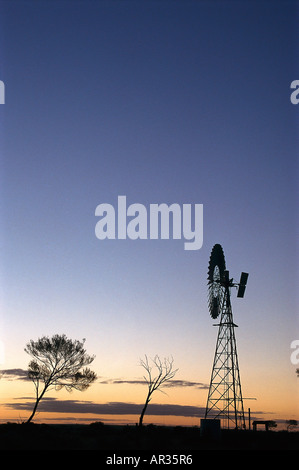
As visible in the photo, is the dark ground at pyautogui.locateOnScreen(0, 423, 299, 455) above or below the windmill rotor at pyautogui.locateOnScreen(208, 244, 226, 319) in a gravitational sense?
below

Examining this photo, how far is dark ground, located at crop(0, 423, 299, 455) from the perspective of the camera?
3409 cm

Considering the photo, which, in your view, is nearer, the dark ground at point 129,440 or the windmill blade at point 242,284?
the dark ground at point 129,440

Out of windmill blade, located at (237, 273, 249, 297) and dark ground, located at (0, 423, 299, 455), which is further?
windmill blade, located at (237, 273, 249, 297)

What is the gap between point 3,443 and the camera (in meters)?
33.8

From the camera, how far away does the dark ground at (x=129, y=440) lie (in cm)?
3409

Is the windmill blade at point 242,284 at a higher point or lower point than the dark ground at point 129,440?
higher

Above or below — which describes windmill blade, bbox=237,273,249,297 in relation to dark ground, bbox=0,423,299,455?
above

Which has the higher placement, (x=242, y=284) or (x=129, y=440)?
(x=242, y=284)

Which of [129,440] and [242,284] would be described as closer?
[129,440]

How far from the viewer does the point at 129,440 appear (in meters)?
37.2
